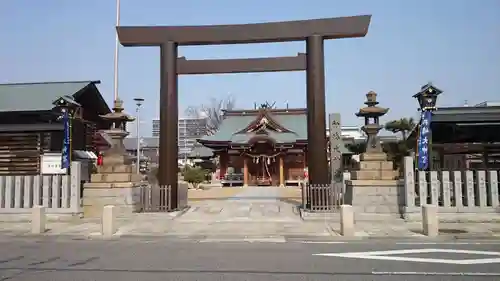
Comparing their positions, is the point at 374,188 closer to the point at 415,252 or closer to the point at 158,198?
the point at 415,252

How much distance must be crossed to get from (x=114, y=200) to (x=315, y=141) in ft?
→ 27.2

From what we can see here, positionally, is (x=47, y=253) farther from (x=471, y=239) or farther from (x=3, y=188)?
(x=471, y=239)

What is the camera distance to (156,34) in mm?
17391

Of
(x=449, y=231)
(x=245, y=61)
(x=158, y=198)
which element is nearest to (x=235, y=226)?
(x=158, y=198)

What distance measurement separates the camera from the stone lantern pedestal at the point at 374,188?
51.6ft

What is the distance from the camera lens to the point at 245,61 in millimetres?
17828

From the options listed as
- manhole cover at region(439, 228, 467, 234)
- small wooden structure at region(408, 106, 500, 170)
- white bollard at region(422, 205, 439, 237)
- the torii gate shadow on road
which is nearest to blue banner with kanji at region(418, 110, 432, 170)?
small wooden structure at region(408, 106, 500, 170)

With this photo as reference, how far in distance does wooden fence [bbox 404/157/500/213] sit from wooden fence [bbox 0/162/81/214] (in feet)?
40.7

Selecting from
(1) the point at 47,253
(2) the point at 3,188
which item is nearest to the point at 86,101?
(2) the point at 3,188

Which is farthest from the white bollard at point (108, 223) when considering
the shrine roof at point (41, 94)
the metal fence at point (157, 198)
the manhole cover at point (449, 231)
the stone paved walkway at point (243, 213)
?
the shrine roof at point (41, 94)

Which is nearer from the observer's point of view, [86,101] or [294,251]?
[294,251]

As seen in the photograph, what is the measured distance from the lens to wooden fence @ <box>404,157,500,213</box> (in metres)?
15.0

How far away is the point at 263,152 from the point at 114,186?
75.8 ft

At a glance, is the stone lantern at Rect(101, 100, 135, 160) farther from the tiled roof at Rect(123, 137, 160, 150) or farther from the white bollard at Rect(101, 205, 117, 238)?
the tiled roof at Rect(123, 137, 160, 150)
